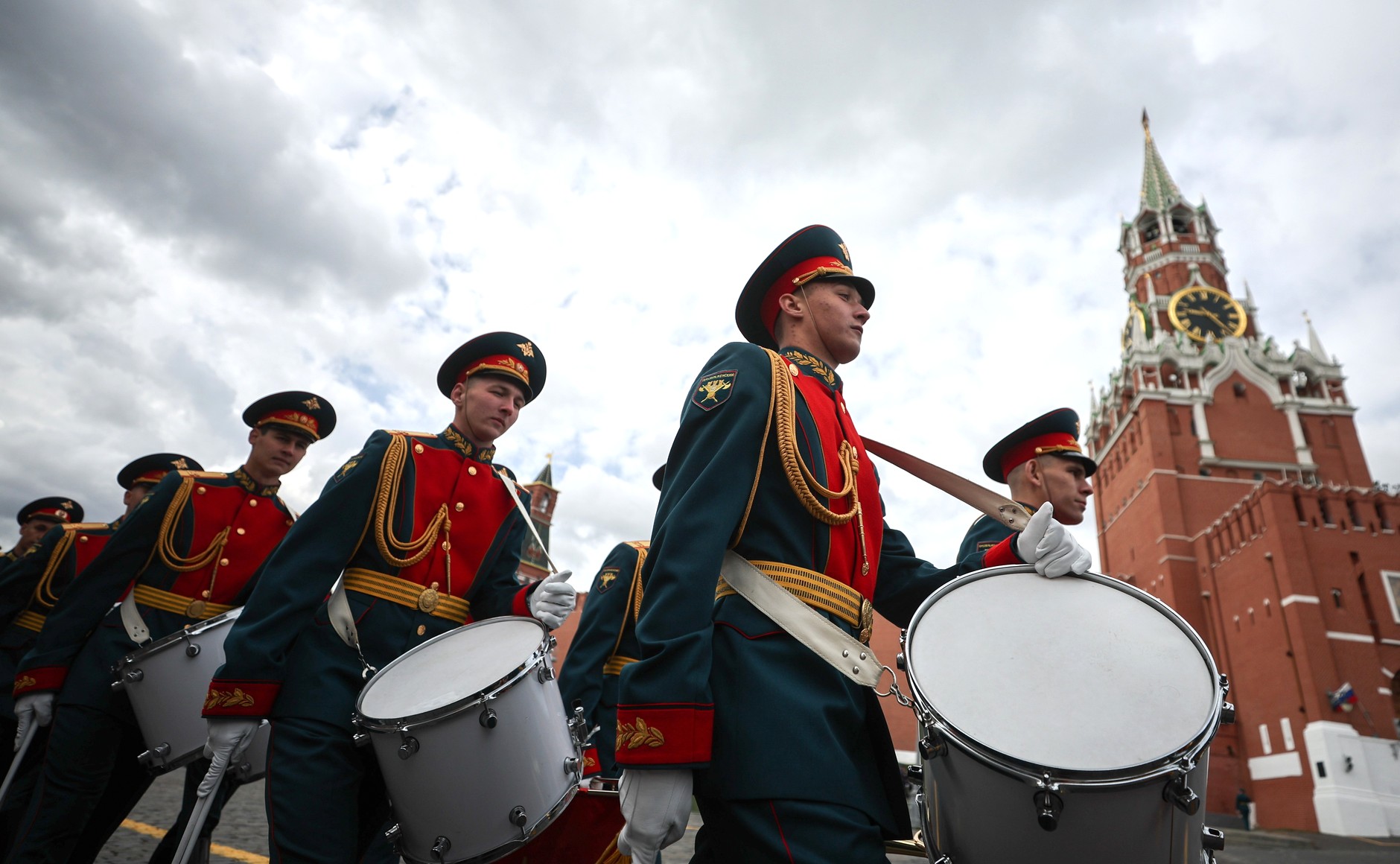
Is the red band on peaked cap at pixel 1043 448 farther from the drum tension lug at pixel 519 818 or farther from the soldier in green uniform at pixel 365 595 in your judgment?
the drum tension lug at pixel 519 818

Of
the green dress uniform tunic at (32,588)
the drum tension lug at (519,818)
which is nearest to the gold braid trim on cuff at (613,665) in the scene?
the drum tension lug at (519,818)

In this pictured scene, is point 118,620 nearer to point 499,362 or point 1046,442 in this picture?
point 499,362

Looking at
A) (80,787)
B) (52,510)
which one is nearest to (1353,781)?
(80,787)

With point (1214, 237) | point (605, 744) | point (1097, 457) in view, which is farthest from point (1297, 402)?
point (605, 744)

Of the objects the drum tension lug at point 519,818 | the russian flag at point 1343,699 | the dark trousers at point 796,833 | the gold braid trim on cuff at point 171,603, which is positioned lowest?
the drum tension lug at point 519,818

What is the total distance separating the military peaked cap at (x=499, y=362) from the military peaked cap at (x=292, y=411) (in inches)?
50.0

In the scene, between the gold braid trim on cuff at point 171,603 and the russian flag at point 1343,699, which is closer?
the gold braid trim on cuff at point 171,603

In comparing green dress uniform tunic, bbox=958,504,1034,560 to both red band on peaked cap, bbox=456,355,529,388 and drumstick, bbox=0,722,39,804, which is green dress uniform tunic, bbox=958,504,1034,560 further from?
drumstick, bbox=0,722,39,804

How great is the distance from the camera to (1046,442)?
4.86 metres

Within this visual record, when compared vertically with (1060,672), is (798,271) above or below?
above

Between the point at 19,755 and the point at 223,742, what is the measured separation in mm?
2693

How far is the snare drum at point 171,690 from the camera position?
349 centimetres

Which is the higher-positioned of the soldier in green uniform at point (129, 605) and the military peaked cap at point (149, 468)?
the military peaked cap at point (149, 468)

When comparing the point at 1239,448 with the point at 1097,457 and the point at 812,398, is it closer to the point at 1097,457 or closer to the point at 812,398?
the point at 1097,457
